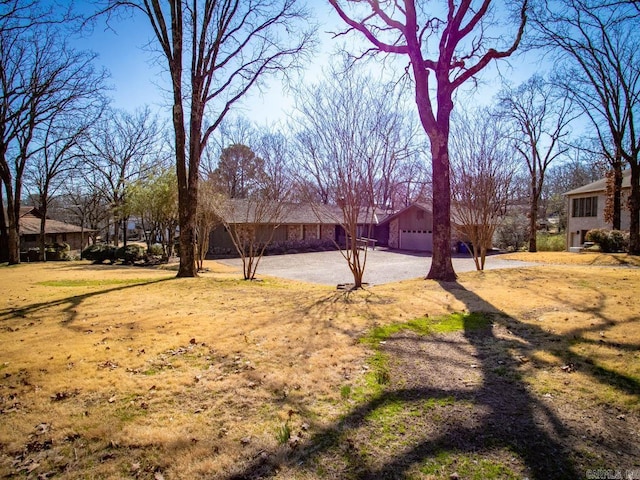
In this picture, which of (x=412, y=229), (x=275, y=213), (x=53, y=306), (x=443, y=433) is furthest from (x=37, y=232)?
(x=443, y=433)

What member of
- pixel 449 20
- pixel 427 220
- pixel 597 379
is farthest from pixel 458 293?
pixel 427 220

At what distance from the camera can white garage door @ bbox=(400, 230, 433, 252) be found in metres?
27.3

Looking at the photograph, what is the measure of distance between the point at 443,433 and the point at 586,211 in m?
31.1

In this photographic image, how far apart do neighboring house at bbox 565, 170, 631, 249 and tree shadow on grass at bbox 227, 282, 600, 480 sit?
90.4 ft

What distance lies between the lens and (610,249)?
19109 mm

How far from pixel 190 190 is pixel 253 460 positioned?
10134mm

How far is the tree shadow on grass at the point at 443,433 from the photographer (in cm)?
244

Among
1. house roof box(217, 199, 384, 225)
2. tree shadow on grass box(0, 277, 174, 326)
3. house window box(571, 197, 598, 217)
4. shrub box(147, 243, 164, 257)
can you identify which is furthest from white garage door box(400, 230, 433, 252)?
tree shadow on grass box(0, 277, 174, 326)

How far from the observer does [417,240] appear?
28.2m

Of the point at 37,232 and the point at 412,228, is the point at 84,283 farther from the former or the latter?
the point at 37,232

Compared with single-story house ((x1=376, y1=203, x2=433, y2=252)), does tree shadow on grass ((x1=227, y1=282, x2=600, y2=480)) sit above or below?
below

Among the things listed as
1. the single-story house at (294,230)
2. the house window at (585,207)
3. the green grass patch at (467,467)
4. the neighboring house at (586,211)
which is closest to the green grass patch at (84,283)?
the green grass patch at (467,467)

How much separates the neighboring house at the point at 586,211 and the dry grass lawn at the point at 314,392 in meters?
23.9

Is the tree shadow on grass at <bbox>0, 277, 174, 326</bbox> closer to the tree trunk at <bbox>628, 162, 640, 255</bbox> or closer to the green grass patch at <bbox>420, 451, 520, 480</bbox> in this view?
the green grass patch at <bbox>420, 451, 520, 480</bbox>
